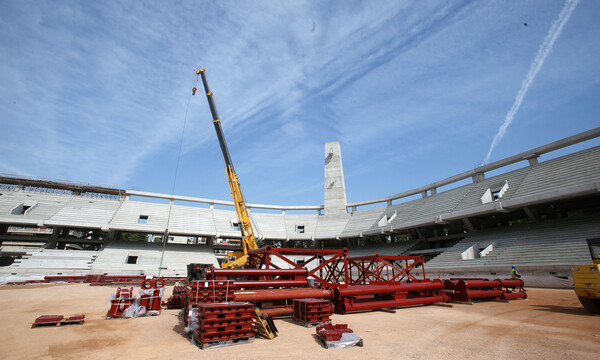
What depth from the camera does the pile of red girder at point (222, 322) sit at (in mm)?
5824

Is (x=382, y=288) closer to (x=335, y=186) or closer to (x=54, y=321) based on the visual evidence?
(x=54, y=321)

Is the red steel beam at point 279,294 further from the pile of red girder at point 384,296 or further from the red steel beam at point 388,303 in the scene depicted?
the red steel beam at point 388,303

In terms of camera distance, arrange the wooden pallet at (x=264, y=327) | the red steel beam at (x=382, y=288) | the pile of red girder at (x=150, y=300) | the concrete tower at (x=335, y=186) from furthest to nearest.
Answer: the concrete tower at (x=335, y=186), the red steel beam at (x=382, y=288), the pile of red girder at (x=150, y=300), the wooden pallet at (x=264, y=327)

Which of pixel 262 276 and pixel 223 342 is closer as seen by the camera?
pixel 223 342

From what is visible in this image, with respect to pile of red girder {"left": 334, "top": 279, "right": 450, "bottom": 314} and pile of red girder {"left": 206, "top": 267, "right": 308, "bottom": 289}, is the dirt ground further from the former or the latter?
pile of red girder {"left": 206, "top": 267, "right": 308, "bottom": 289}

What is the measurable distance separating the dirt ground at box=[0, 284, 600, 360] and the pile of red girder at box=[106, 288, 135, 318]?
1.27 feet

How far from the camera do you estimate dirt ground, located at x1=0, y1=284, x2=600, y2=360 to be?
17.2 feet

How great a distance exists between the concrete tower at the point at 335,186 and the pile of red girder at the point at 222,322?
42707mm

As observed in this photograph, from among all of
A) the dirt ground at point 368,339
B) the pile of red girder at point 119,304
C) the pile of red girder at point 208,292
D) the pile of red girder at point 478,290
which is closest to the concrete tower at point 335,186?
the pile of red girder at point 478,290

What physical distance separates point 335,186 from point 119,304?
41.8 metres

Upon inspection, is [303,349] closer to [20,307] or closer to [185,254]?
[20,307]

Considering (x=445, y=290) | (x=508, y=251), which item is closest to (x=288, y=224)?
(x=508, y=251)

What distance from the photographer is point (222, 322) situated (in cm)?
600

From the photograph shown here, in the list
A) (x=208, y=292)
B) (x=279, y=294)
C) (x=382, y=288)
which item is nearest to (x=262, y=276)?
(x=279, y=294)
